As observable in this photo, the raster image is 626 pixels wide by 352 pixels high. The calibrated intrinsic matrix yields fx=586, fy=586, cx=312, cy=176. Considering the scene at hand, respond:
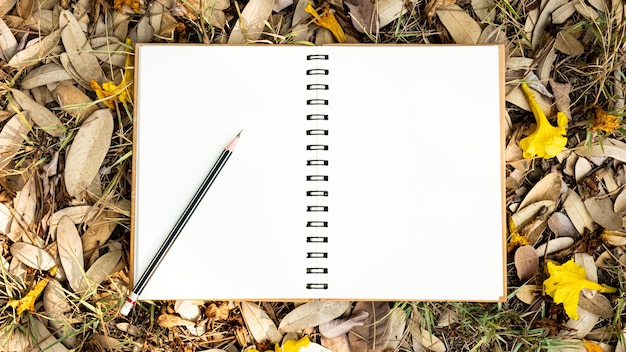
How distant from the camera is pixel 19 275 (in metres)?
1.20

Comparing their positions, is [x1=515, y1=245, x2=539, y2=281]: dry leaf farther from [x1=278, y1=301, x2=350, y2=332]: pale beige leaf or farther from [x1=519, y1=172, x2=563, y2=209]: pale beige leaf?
[x1=278, y1=301, x2=350, y2=332]: pale beige leaf

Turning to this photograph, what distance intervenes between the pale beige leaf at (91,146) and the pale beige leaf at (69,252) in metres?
0.09

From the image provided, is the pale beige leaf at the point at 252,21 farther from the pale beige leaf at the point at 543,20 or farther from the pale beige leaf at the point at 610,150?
the pale beige leaf at the point at 610,150

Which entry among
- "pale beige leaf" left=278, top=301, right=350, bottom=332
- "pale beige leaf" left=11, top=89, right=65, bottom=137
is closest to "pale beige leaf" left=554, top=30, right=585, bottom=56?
"pale beige leaf" left=278, top=301, right=350, bottom=332

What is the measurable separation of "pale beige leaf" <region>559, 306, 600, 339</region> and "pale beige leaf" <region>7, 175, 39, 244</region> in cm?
111

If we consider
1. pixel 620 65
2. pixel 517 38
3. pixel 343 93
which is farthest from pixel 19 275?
pixel 620 65

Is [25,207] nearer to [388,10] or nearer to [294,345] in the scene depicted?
[294,345]

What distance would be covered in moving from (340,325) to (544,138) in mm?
554

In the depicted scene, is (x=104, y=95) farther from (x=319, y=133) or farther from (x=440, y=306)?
(x=440, y=306)

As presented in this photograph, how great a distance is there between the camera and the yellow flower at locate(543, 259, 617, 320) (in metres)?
1.16

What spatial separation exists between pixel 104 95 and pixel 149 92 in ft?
0.32

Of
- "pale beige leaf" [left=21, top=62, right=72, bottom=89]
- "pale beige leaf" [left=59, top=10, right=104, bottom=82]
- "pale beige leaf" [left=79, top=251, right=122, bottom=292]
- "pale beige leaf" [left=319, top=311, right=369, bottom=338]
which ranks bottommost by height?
"pale beige leaf" [left=319, top=311, right=369, bottom=338]

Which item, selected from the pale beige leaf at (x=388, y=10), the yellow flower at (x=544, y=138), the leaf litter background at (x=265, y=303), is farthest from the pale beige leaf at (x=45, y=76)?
the yellow flower at (x=544, y=138)

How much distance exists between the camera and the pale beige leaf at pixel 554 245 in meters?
1.20
